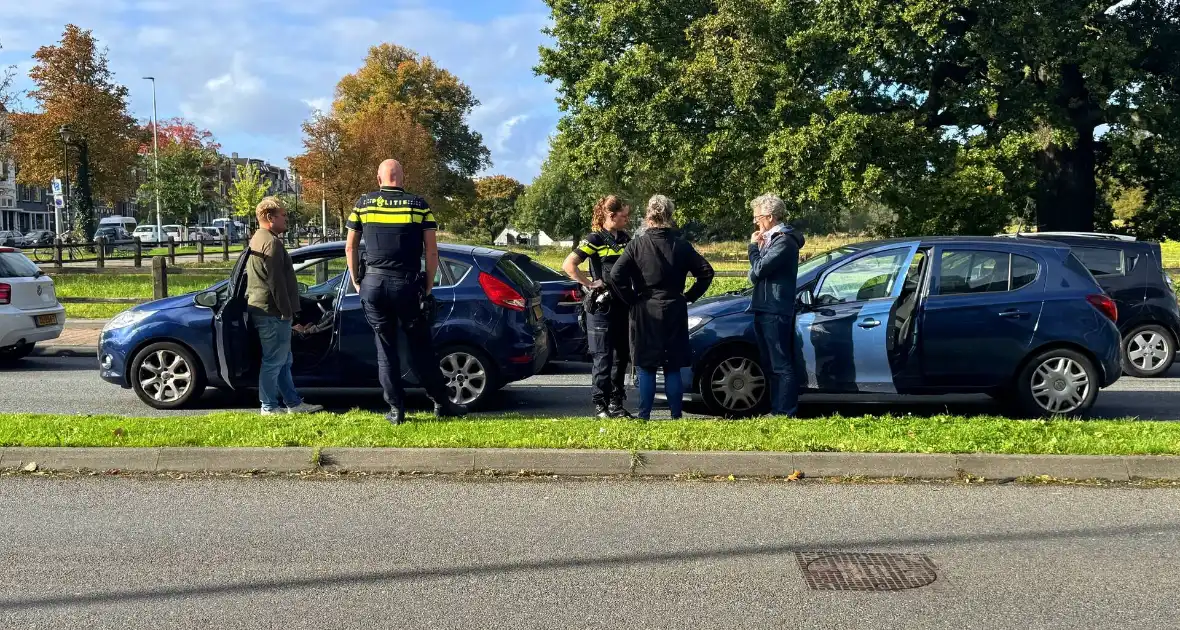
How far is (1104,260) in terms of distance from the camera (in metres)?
11.6

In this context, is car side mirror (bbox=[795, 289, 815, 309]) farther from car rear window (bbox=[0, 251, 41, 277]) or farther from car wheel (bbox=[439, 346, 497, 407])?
A: car rear window (bbox=[0, 251, 41, 277])

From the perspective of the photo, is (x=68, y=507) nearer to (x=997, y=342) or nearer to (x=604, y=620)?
(x=604, y=620)

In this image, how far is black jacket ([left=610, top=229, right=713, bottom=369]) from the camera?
23.9 feet

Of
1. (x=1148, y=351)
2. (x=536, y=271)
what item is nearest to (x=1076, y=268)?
(x=1148, y=351)

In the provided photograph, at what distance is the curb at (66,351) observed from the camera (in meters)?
13.5

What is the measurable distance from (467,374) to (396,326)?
1.61m

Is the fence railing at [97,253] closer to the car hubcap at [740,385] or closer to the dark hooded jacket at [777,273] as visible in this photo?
the car hubcap at [740,385]

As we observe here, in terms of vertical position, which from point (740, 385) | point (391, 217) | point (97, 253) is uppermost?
point (97, 253)

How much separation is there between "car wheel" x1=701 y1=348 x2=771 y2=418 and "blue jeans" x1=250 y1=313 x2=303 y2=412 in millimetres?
3378

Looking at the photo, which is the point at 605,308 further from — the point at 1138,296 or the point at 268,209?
the point at 1138,296

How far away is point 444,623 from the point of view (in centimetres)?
394

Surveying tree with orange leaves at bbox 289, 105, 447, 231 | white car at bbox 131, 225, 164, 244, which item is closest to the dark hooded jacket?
tree with orange leaves at bbox 289, 105, 447, 231

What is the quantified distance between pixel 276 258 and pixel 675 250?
3.11 m

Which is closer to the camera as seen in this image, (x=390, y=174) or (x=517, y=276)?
(x=390, y=174)
